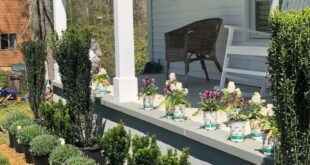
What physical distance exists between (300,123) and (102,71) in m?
4.28

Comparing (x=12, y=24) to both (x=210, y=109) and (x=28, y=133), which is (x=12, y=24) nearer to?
(x=28, y=133)

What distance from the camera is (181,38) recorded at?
24.5 ft

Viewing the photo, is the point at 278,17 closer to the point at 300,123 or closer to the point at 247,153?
the point at 300,123

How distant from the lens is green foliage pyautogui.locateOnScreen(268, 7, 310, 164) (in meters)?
2.32

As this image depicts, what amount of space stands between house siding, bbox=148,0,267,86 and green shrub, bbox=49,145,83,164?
8.95 feet

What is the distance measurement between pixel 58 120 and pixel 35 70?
67.0 inches

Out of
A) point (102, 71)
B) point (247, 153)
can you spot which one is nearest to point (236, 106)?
point (247, 153)

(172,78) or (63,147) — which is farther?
(63,147)

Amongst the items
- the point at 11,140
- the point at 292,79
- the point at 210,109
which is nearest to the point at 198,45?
the point at 11,140

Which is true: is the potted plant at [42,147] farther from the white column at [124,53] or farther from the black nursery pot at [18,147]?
the black nursery pot at [18,147]

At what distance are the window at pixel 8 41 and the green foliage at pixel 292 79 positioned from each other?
2285cm

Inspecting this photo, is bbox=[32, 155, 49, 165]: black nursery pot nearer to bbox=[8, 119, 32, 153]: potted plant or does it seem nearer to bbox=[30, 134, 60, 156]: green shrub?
bbox=[30, 134, 60, 156]: green shrub

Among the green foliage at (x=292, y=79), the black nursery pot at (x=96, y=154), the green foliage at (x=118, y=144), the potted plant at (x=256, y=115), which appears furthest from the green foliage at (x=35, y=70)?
→ the green foliage at (x=292, y=79)

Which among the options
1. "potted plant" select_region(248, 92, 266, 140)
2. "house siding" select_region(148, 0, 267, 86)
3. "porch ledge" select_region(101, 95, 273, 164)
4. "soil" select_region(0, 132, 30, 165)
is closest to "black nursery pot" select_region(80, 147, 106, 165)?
"porch ledge" select_region(101, 95, 273, 164)
